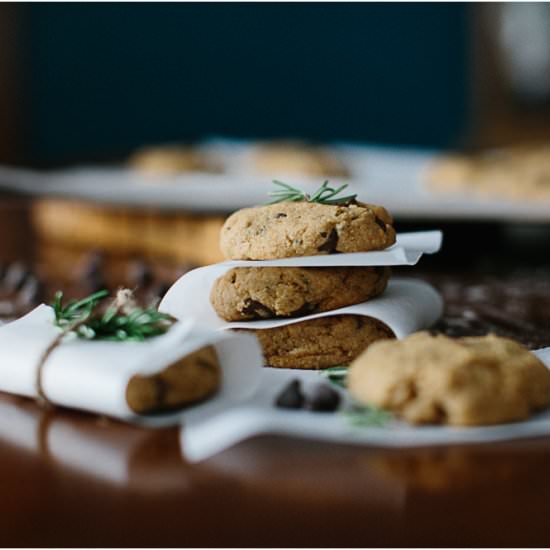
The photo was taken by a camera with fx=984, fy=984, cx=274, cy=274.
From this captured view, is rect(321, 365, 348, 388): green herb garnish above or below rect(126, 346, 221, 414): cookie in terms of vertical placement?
below

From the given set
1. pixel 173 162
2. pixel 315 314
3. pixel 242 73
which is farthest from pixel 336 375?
pixel 242 73

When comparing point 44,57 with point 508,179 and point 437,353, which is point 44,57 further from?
point 437,353

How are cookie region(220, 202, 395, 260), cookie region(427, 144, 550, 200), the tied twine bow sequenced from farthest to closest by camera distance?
cookie region(427, 144, 550, 200)
cookie region(220, 202, 395, 260)
the tied twine bow

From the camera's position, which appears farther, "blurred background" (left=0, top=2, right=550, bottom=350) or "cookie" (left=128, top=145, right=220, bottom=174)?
"cookie" (left=128, top=145, right=220, bottom=174)

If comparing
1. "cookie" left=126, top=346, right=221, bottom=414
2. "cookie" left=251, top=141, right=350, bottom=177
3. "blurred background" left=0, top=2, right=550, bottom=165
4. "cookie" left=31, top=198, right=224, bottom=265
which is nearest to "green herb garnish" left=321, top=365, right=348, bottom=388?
"cookie" left=126, top=346, right=221, bottom=414

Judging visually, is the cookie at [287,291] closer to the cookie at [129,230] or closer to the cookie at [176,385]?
the cookie at [176,385]

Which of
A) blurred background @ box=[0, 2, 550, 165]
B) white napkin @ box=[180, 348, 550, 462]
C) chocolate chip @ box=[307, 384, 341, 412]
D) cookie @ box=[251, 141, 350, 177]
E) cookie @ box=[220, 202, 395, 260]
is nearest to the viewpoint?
white napkin @ box=[180, 348, 550, 462]

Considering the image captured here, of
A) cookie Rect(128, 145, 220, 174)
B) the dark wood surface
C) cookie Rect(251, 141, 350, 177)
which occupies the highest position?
the dark wood surface

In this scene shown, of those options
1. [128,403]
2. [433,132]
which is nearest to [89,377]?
Result: [128,403]

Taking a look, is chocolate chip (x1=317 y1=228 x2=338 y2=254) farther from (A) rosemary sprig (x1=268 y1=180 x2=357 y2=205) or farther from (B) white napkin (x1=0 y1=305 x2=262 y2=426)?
(B) white napkin (x1=0 y1=305 x2=262 y2=426)
